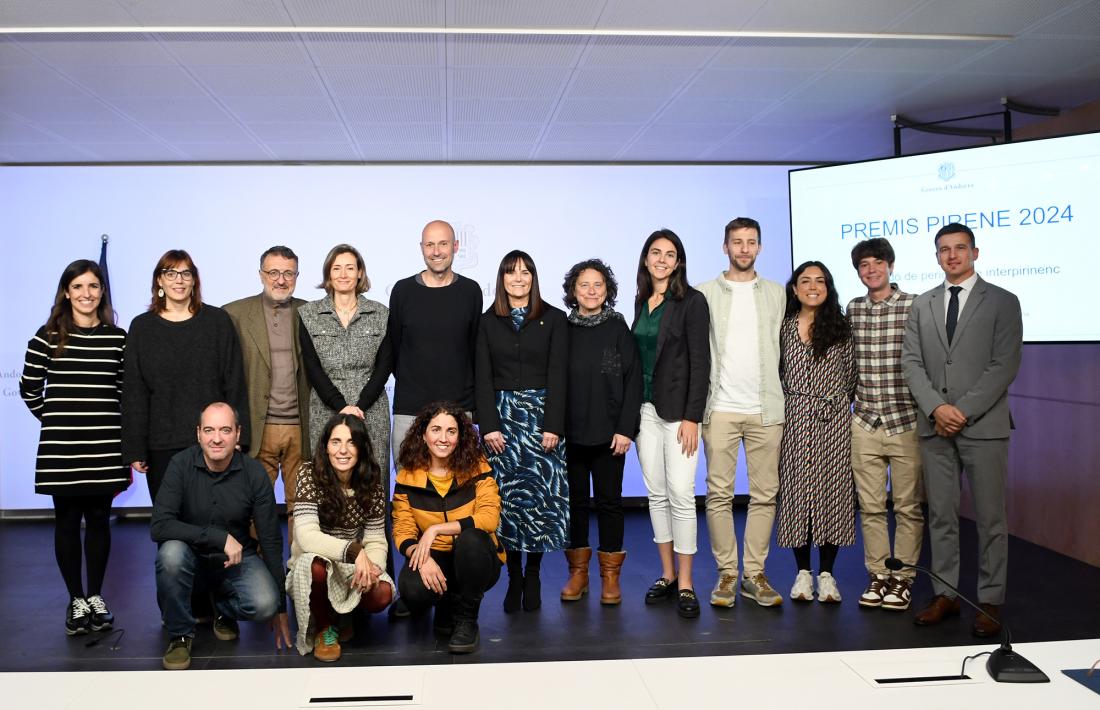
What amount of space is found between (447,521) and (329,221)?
11.1 ft

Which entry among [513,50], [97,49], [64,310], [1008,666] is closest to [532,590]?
[1008,666]

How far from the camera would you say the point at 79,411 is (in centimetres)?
362

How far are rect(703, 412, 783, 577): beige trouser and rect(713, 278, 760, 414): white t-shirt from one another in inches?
2.0

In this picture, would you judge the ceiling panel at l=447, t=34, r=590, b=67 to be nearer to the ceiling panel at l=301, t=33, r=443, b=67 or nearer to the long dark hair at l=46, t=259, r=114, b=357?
the ceiling panel at l=301, t=33, r=443, b=67

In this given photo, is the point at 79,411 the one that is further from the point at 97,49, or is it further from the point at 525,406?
the point at 525,406

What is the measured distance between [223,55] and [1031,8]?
3287 mm

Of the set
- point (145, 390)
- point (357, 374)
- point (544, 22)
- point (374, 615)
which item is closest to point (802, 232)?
point (544, 22)

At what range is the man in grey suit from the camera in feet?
11.8

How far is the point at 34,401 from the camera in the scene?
3.74 metres

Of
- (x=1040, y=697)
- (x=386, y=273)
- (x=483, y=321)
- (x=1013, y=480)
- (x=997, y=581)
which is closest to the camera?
(x=1040, y=697)

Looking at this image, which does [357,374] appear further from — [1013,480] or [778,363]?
[1013,480]

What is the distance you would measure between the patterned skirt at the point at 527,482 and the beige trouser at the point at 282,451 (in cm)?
86

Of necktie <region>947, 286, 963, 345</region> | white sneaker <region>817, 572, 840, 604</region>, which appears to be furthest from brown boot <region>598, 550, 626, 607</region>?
necktie <region>947, 286, 963, 345</region>

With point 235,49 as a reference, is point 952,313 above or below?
below
